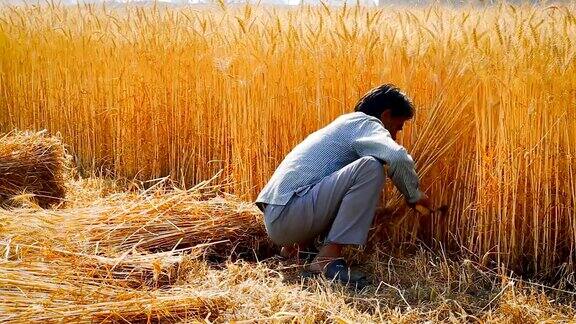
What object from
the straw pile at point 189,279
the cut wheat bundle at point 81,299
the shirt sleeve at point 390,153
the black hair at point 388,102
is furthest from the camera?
the black hair at point 388,102

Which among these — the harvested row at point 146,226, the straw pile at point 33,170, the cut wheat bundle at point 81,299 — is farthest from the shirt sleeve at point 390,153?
the straw pile at point 33,170

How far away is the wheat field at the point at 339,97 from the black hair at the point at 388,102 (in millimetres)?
231

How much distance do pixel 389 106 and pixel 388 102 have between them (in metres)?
0.02

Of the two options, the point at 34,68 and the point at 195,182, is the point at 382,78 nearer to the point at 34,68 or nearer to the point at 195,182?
the point at 195,182

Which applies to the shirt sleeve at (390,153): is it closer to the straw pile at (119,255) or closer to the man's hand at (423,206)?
the man's hand at (423,206)

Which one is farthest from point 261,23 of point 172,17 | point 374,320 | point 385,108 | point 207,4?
point 374,320

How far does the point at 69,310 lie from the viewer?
2111 mm

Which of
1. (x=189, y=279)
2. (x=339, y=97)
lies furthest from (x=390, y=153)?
(x=189, y=279)

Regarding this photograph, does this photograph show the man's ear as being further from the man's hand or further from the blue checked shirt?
the man's hand

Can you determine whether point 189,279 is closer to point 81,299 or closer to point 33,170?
point 81,299

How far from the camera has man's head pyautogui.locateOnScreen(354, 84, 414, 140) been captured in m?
2.82

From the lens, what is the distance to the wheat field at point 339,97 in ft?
8.98

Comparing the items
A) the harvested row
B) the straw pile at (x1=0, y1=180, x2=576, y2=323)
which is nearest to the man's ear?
the straw pile at (x1=0, y1=180, x2=576, y2=323)

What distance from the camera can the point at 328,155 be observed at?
9.46 ft
